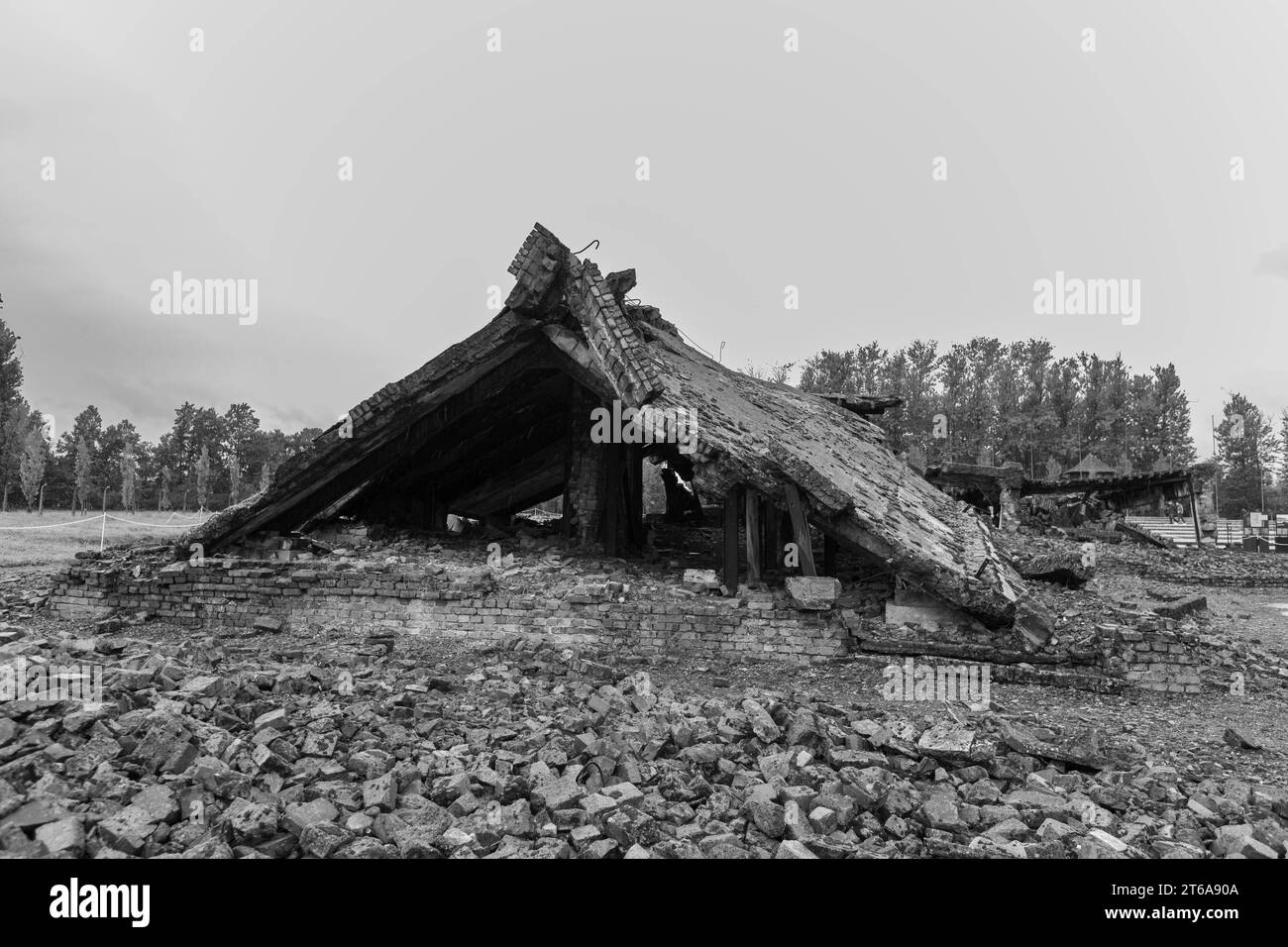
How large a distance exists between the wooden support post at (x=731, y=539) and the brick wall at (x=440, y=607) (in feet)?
1.16

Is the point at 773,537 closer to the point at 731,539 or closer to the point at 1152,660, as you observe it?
the point at 731,539

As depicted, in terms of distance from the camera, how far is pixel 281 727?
13.5 feet

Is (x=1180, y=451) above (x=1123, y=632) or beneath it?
above

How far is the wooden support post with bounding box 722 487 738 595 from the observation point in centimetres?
711

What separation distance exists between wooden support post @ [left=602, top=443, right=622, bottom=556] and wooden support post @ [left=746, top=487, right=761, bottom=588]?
2.49 m

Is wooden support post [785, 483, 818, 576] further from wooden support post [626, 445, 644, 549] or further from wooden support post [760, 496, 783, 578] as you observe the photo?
wooden support post [626, 445, 644, 549]

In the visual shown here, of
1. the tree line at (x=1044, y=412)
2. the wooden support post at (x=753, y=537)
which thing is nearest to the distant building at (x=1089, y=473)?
the tree line at (x=1044, y=412)

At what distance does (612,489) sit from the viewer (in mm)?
9406

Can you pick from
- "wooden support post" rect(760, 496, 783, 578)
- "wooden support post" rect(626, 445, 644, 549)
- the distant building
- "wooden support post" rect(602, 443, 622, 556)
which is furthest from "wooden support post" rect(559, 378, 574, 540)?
the distant building

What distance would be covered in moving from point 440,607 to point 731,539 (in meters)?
3.18

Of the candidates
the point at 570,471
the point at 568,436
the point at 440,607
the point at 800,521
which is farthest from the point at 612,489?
the point at 800,521
